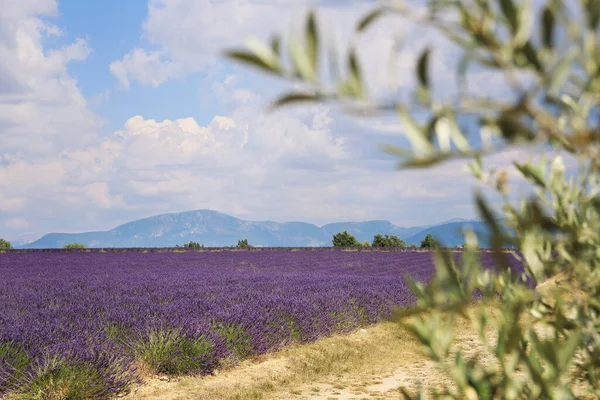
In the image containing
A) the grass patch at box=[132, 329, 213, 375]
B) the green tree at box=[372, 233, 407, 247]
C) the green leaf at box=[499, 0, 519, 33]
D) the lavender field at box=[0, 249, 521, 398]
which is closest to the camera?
the green leaf at box=[499, 0, 519, 33]

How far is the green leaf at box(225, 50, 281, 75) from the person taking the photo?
697 mm

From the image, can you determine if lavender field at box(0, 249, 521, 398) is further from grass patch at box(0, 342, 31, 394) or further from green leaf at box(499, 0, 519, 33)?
green leaf at box(499, 0, 519, 33)

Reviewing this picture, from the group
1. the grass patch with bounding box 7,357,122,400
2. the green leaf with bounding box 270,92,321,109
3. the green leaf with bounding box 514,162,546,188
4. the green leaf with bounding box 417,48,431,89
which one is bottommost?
the grass patch with bounding box 7,357,122,400

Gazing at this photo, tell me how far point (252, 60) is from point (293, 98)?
71 mm

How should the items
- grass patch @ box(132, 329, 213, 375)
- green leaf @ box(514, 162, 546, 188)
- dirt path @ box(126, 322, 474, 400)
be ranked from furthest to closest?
grass patch @ box(132, 329, 213, 375) < dirt path @ box(126, 322, 474, 400) < green leaf @ box(514, 162, 546, 188)

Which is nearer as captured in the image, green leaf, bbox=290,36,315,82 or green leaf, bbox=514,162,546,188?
green leaf, bbox=290,36,315,82

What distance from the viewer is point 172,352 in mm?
5699

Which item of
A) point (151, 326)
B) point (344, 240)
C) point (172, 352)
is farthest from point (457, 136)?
point (344, 240)

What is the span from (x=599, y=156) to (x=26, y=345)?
530 cm

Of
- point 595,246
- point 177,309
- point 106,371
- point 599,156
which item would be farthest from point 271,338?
point 599,156

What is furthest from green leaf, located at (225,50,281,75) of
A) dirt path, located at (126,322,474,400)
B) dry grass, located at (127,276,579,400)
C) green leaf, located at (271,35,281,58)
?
dry grass, located at (127,276,579,400)

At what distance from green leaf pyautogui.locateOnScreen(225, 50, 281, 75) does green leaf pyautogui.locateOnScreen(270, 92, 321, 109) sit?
4 centimetres

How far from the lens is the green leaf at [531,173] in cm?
103

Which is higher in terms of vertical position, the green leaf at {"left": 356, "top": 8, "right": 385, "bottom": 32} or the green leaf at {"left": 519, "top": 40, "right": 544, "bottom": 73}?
the green leaf at {"left": 356, "top": 8, "right": 385, "bottom": 32}
